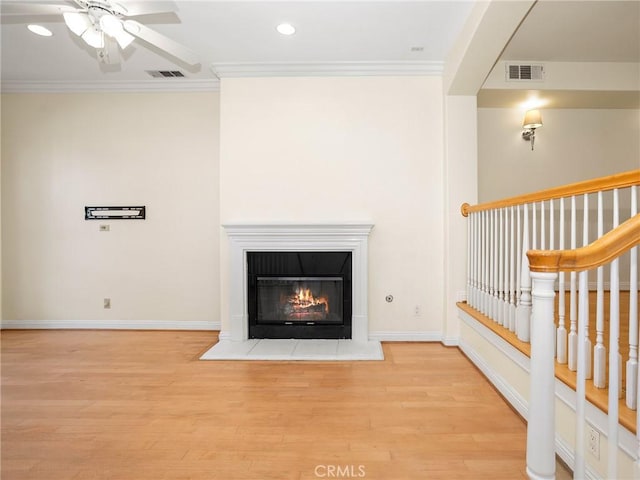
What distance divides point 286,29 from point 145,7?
1.30 m

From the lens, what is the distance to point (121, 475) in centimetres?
168

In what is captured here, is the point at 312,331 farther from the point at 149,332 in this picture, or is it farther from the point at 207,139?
the point at 207,139

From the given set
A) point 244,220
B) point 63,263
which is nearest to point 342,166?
point 244,220

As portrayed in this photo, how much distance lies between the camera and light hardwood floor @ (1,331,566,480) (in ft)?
5.68

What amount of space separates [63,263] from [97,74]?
2.26 metres

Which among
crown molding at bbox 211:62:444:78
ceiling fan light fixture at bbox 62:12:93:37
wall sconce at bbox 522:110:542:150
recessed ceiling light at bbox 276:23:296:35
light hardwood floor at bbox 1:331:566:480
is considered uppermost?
recessed ceiling light at bbox 276:23:296:35

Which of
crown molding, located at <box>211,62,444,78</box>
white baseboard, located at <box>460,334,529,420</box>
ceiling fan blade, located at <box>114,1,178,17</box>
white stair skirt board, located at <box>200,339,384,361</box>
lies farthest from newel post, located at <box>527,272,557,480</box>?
crown molding, located at <box>211,62,444,78</box>

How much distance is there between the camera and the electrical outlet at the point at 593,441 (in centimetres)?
147

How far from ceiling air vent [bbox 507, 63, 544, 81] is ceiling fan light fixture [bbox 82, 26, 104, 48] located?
12.9 feet

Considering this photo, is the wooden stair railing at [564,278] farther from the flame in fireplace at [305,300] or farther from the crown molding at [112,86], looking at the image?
the crown molding at [112,86]

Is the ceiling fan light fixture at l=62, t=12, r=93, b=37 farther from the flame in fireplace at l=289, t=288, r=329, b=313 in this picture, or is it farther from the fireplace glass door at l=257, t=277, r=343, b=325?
the flame in fireplace at l=289, t=288, r=329, b=313

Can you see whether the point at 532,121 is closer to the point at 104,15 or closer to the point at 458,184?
the point at 458,184

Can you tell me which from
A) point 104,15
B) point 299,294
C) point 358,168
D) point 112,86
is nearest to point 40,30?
point 112,86

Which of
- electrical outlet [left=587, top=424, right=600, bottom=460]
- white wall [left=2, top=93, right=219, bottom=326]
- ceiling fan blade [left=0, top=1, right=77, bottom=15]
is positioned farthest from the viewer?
white wall [left=2, top=93, right=219, bottom=326]
